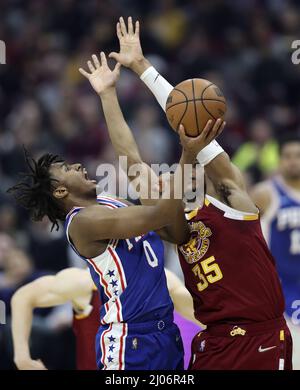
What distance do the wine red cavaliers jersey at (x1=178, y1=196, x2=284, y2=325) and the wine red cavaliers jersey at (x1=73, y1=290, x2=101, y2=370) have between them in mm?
1053

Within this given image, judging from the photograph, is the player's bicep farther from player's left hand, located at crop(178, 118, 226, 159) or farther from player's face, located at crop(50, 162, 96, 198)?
player's left hand, located at crop(178, 118, 226, 159)

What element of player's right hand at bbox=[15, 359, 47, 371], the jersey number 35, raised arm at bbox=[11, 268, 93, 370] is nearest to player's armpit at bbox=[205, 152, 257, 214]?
the jersey number 35

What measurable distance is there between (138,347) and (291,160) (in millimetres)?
3353

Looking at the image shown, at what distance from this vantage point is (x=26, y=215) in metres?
10.5

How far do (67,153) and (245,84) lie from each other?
2.63 m

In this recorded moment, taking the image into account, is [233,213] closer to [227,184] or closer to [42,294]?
[227,184]

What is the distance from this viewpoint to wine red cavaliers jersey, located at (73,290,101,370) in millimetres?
5809

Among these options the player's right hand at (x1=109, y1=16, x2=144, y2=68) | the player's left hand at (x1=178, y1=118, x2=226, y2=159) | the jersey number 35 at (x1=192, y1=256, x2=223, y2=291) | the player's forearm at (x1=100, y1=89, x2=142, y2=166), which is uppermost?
the player's right hand at (x1=109, y1=16, x2=144, y2=68)

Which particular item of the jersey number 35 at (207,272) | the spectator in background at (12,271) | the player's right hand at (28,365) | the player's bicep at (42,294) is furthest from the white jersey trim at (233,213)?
the spectator in background at (12,271)

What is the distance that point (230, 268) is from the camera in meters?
4.89

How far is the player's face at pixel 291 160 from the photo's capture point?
771 centimetres

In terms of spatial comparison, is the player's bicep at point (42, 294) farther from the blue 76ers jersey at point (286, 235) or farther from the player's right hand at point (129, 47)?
the blue 76ers jersey at point (286, 235)

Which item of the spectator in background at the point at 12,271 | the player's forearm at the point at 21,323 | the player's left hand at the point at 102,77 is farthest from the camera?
the spectator in background at the point at 12,271
